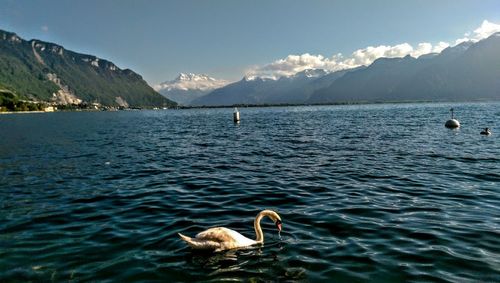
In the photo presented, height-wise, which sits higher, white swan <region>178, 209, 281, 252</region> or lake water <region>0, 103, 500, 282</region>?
white swan <region>178, 209, 281, 252</region>

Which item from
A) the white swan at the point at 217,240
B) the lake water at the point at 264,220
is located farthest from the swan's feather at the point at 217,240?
the lake water at the point at 264,220

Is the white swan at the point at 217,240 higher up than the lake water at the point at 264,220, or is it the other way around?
the white swan at the point at 217,240

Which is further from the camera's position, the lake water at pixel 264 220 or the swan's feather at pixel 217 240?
the swan's feather at pixel 217 240

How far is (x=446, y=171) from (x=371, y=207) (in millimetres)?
12101

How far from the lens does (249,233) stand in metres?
14.4

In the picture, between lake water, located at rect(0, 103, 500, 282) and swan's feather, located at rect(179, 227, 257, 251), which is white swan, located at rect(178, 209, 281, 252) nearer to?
swan's feather, located at rect(179, 227, 257, 251)

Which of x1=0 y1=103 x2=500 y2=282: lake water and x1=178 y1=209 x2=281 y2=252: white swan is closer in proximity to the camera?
x1=0 y1=103 x2=500 y2=282: lake water

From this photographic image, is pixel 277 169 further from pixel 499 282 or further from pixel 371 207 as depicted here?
pixel 499 282

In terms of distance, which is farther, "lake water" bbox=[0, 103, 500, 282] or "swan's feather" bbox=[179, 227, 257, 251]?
"swan's feather" bbox=[179, 227, 257, 251]

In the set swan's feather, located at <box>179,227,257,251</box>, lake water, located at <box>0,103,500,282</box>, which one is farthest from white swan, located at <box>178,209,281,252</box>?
lake water, located at <box>0,103,500,282</box>

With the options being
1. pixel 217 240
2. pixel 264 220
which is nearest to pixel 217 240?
pixel 217 240

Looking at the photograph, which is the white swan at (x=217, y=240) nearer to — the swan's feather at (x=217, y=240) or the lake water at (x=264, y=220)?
the swan's feather at (x=217, y=240)

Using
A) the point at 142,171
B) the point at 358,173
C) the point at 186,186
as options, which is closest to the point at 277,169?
the point at 358,173

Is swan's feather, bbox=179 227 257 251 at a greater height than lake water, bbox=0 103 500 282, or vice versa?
swan's feather, bbox=179 227 257 251
